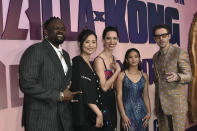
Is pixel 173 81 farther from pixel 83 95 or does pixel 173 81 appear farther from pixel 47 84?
pixel 47 84

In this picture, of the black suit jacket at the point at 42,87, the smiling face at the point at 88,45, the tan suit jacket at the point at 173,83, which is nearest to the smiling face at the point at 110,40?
the smiling face at the point at 88,45

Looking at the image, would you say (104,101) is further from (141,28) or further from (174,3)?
(174,3)

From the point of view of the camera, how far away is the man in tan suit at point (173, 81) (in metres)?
2.84

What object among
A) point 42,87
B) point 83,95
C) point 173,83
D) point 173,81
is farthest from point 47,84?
point 173,83

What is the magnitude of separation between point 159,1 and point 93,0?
163cm

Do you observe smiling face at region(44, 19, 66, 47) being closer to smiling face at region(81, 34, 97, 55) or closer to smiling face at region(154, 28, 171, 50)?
smiling face at region(81, 34, 97, 55)

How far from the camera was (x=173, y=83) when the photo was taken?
291cm

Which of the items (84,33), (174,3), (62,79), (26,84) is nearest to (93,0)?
(84,33)

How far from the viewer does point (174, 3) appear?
15.6 feet

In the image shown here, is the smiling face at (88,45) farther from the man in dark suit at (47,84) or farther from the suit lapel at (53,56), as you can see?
the suit lapel at (53,56)

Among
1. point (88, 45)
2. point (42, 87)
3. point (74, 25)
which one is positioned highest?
point (74, 25)

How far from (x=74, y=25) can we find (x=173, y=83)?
1442 millimetres

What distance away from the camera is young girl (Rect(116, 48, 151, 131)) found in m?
2.85

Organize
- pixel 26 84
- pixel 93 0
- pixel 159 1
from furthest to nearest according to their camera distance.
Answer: pixel 159 1, pixel 93 0, pixel 26 84
